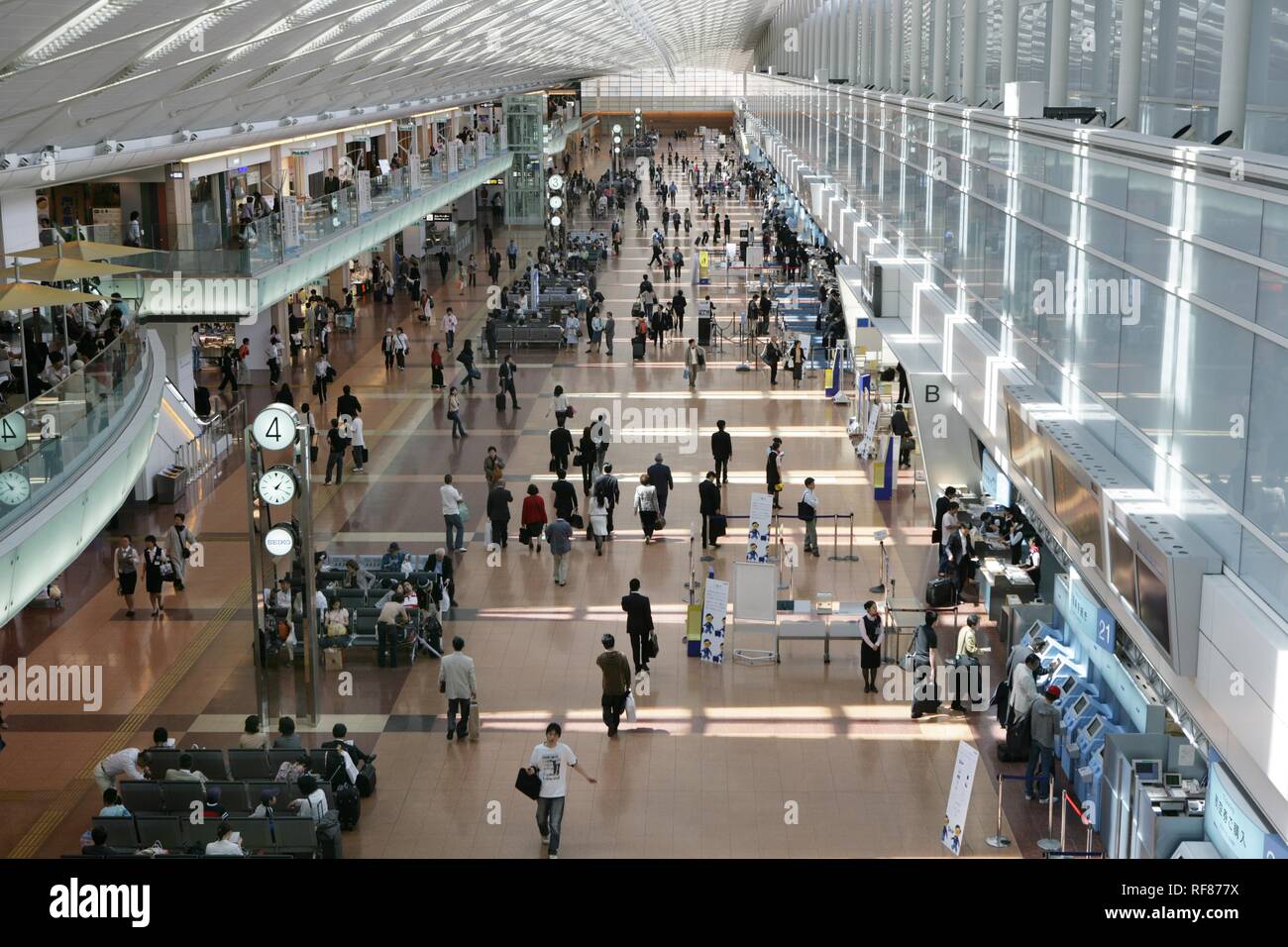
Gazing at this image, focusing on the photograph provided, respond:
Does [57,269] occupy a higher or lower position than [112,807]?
higher

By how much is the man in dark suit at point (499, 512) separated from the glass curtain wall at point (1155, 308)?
256 inches

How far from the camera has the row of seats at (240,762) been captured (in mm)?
11859

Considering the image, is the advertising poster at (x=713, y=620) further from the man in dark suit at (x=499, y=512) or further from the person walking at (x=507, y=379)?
the person walking at (x=507, y=379)

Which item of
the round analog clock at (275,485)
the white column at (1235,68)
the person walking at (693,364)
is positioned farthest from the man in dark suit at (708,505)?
the person walking at (693,364)

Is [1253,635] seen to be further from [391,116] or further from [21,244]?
[391,116]

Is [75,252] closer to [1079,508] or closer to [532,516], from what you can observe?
[532,516]

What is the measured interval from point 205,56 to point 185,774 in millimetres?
10627

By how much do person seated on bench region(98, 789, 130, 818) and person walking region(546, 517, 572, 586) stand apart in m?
6.95

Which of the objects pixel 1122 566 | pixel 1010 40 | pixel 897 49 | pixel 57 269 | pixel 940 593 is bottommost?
pixel 940 593

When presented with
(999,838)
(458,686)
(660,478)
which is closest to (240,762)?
(458,686)

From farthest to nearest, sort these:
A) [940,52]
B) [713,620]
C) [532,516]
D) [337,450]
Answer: [940,52], [337,450], [532,516], [713,620]

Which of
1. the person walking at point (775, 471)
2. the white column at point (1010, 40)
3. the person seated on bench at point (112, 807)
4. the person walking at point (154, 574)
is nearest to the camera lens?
the person seated on bench at point (112, 807)

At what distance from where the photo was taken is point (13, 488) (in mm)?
10945

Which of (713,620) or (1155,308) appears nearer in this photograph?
(1155,308)
